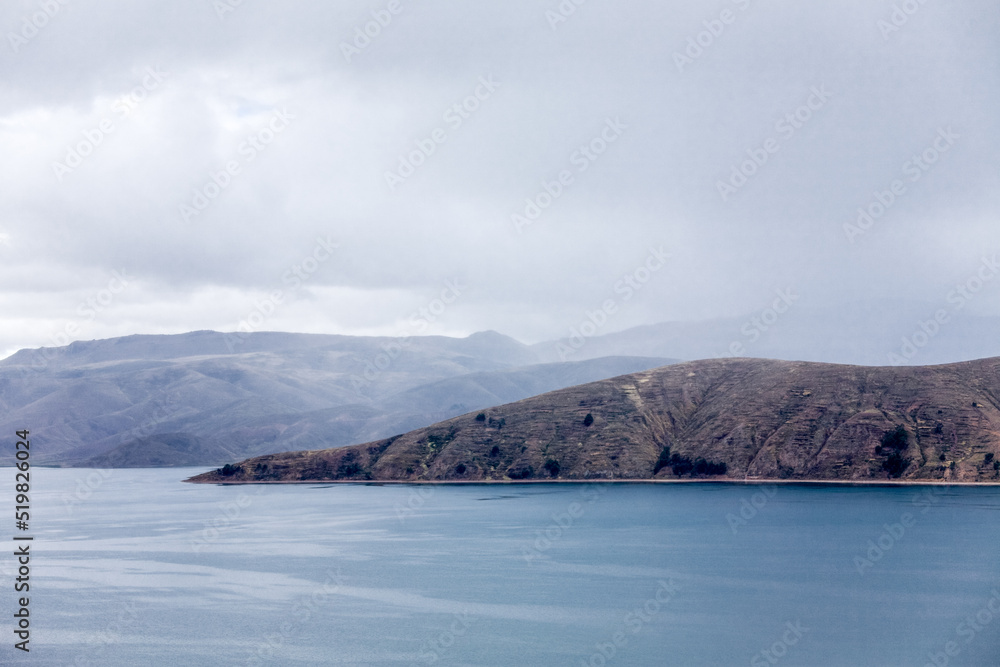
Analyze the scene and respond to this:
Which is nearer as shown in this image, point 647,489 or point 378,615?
point 378,615

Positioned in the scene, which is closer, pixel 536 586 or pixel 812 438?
pixel 536 586

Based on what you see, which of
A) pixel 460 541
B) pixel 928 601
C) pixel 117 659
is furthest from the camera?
pixel 460 541

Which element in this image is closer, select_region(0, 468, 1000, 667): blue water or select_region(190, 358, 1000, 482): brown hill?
select_region(0, 468, 1000, 667): blue water

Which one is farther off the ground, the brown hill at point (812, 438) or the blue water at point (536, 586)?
the brown hill at point (812, 438)

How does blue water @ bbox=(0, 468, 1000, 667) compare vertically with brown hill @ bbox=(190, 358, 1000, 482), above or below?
below

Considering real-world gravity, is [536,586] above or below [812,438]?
below

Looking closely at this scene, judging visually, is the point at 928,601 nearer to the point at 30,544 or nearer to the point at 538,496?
the point at 538,496

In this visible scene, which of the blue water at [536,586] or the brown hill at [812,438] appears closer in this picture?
the blue water at [536,586]

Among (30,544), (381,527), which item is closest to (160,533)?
(30,544)
